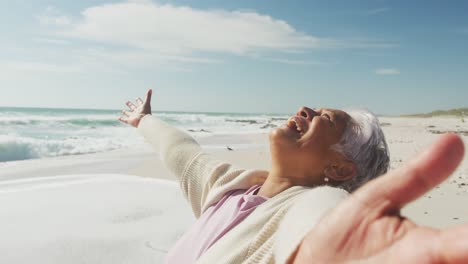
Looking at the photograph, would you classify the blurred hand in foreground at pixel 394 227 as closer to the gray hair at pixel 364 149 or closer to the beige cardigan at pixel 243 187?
the beige cardigan at pixel 243 187

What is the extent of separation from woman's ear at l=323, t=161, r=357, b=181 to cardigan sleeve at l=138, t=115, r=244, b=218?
0.55 metres

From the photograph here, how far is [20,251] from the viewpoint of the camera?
3.12m

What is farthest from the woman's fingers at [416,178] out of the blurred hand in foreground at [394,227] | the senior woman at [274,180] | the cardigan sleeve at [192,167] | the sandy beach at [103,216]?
the sandy beach at [103,216]

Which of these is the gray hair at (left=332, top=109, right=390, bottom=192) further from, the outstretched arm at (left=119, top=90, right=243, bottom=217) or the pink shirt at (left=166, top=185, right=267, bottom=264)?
→ the outstretched arm at (left=119, top=90, right=243, bottom=217)

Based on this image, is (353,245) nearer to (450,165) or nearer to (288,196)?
(450,165)

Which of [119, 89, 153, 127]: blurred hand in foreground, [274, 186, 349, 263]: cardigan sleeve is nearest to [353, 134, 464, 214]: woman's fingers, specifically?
[274, 186, 349, 263]: cardigan sleeve

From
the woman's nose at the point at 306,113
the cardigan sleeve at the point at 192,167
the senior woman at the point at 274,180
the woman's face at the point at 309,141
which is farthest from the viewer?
the cardigan sleeve at the point at 192,167

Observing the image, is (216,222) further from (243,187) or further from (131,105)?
(131,105)

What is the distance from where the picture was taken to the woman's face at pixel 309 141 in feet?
6.49

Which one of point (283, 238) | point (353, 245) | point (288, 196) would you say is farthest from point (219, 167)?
point (353, 245)

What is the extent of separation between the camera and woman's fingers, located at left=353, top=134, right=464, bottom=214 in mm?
720

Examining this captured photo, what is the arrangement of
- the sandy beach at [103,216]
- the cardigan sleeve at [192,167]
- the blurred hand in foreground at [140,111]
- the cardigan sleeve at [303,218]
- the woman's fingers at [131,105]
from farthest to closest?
the woman's fingers at [131,105] < the blurred hand in foreground at [140,111] < the sandy beach at [103,216] < the cardigan sleeve at [192,167] < the cardigan sleeve at [303,218]

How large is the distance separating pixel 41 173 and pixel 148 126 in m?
4.72

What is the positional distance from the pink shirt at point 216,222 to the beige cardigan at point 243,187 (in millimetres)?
85
